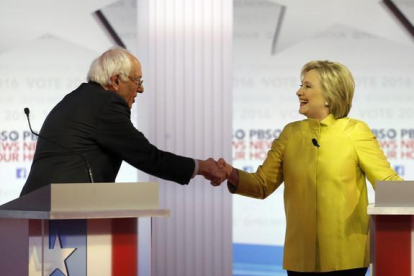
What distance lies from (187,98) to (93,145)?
173 centimetres

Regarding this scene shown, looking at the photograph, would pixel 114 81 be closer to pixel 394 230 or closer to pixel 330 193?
pixel 330 193

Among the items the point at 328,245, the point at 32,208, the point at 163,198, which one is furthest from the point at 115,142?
the point at 163,198

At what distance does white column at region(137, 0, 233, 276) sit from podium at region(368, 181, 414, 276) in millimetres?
2022

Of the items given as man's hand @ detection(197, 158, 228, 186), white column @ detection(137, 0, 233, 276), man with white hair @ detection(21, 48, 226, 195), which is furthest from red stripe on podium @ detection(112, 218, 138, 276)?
white column @ detection(137, 0, 233, 276)

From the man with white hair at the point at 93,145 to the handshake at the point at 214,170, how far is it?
0.64 ft

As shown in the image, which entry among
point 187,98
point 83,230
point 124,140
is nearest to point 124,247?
point 83,230

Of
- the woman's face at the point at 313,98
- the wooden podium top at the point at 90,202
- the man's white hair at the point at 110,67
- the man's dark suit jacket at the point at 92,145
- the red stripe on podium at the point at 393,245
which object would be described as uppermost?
the man's white hair at the point at 110,67

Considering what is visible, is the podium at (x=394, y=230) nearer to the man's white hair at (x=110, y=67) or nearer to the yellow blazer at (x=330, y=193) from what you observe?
the yellow blazer at (x=330, y=193)

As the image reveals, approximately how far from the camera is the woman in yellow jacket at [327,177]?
3428 millimetres

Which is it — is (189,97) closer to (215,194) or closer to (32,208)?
(215,194)

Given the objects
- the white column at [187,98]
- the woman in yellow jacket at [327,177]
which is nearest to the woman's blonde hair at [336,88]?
the woman in yellow jacket at [327,177]

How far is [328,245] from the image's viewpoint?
342 centimetres

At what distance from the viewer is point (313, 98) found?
3625 millimetres

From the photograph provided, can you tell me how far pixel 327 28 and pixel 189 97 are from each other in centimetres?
166
